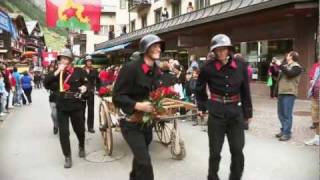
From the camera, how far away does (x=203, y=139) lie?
373 inches

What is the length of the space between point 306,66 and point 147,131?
1259 cm

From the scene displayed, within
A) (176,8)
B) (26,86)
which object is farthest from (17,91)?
(176,8)

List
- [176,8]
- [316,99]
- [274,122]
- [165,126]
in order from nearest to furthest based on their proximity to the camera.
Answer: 1. [165,126]
2. [316,99]
3. [274,122]
4. [176,8]

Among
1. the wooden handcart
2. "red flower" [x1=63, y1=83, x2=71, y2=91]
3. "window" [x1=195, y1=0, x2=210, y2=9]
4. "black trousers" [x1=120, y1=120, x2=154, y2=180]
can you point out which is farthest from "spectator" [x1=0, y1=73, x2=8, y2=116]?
"window" [x1=195, y1=0, x2=210, y2=9]

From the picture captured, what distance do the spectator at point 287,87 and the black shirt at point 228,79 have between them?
356cm

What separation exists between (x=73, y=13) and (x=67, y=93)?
25.3 ft

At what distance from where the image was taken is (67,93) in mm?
7426

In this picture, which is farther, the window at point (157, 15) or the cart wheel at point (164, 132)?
the window at point (157, 15)

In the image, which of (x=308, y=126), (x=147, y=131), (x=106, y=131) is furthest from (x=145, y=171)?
(x=308, y=126)

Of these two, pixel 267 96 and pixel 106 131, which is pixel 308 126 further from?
pixel 267 96

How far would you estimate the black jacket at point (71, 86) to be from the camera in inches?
291

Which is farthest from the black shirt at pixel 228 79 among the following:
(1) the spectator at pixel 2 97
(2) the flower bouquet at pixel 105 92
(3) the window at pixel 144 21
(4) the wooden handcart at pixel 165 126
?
(3) the window at pixel 144 21

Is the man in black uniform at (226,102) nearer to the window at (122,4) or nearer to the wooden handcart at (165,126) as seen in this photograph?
the wooden handcart at (165,126)

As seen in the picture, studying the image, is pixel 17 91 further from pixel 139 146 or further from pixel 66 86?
pixel 139 146
